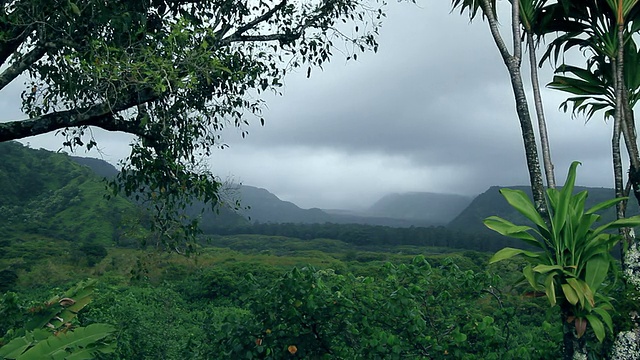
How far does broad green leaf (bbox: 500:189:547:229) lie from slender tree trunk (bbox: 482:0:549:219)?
0.51 meters

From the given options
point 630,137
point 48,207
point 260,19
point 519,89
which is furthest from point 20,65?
point 48,207

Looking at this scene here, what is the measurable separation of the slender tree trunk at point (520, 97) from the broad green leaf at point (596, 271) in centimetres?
75

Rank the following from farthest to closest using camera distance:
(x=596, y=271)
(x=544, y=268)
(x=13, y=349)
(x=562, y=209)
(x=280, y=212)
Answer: (x=280, y=212)
(x=562, y=209)
(x=596, y=271)
(x=544, y=268)
(x=13, y=349)

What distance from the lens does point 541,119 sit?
5496mm

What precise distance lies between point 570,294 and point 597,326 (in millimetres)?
310

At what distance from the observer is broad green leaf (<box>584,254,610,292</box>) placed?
13.5 feet

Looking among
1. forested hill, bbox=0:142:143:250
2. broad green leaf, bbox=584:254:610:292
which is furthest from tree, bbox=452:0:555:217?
forested hill, bbox=0:142:143:250

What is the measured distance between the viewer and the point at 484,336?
454 centimetres

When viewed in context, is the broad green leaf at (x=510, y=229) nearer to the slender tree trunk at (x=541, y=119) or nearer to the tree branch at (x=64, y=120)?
the slender tree trunk at (x=541, y=119)

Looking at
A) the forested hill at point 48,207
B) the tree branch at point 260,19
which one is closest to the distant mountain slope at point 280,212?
the forested hill at point 48,207

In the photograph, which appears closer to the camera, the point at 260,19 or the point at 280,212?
the point at 260,19

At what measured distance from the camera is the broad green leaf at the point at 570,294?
3.92 m

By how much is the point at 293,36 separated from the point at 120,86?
283 cm

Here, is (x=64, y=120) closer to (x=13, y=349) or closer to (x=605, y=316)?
(x=13, y=349)
